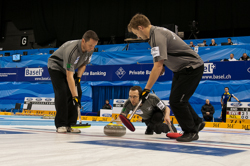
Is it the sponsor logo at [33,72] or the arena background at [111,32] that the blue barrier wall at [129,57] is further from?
the sponsor logo at [33,72]

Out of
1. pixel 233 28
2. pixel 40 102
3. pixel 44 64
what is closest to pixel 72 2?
pixel 44 64

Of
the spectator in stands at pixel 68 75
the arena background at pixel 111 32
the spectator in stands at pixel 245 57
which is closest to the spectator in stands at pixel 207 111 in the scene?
the arena background at pixel 111 32

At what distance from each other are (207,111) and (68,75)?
32.1 feet

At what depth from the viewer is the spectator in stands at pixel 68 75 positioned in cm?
398

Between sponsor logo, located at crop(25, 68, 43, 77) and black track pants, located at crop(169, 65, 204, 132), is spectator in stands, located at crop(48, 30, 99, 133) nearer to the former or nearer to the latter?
black track pants, located at crop(169, 65, 204, 132)

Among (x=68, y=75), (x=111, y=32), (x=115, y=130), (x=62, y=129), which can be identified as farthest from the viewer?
(x=111, y=32)

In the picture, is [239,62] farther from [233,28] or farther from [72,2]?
[72,2]

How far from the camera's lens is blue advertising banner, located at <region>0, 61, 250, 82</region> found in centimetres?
1272

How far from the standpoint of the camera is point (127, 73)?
15.1 m

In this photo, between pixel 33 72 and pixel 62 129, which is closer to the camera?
pixel 62 129

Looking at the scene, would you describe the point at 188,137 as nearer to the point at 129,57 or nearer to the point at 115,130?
the point at 115,130

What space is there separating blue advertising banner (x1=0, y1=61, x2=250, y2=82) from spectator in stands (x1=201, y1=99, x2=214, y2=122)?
141 cm

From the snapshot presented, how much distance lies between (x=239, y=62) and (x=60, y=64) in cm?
1020

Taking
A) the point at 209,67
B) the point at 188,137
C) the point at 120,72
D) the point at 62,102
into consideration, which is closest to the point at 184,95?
the point at 188,137
